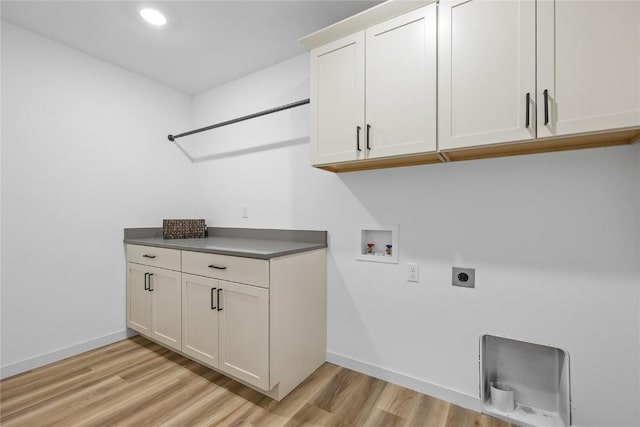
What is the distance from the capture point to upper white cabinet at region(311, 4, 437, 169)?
Answer: 1438 mm

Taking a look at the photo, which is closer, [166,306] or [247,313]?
[247,313]

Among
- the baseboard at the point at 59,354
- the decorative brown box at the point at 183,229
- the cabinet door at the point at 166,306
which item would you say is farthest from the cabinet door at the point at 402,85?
the baseboard at the point at 59,354

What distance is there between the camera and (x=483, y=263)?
159 centimetres

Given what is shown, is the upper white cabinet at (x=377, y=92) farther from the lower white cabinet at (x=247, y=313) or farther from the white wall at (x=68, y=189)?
the white wall at (x=68, y=189)

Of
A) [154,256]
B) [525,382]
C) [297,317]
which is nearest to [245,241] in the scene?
[154,256]

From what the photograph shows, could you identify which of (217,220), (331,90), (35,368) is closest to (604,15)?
(331,90)

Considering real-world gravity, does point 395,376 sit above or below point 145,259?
below

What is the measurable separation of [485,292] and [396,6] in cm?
160

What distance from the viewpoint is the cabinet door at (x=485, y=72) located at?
1207 millimetres

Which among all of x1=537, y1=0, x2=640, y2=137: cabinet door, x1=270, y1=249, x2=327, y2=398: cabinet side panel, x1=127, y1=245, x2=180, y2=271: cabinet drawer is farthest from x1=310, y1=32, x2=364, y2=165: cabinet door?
x1=127, y1=245, x2=180, y2=271: cabinet drawer

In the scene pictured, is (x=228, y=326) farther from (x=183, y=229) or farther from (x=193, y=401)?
(x=183, y=229)

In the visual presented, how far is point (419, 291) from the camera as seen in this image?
178cm

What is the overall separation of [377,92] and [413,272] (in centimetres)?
110

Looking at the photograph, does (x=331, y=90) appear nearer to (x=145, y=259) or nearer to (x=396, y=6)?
(x=396, y=6)
